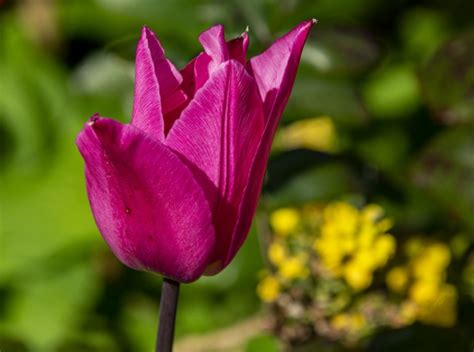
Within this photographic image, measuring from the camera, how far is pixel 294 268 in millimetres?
892

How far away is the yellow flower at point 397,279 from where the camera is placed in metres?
0.94

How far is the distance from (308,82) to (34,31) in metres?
1.20

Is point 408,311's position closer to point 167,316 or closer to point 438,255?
point 438,255

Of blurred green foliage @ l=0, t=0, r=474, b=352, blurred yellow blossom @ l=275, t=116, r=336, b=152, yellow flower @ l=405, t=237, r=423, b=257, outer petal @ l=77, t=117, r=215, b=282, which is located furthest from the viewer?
blurred yellow blossom @ l=275, t=116, r=336, b=152

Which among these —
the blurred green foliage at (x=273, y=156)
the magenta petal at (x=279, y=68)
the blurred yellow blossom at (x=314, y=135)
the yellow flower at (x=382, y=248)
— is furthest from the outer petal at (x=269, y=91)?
the blurred yellow blossom at (x=314, y=135)

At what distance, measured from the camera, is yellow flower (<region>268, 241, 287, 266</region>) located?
3.01ft

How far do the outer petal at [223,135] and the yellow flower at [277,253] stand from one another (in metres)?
0.36

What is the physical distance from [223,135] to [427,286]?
1.54 ft

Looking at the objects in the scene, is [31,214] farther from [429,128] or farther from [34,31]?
[429,128]

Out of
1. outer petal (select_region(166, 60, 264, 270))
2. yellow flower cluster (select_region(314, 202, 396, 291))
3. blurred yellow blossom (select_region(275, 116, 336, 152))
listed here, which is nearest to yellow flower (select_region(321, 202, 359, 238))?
yellow flower cluster (select_region(314, 202, 396, 291))

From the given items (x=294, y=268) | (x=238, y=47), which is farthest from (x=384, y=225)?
(x=238, y=47)

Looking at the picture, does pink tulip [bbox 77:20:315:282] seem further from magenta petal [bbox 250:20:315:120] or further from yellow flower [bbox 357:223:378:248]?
yellow flower [bbox 357:223:378:248]

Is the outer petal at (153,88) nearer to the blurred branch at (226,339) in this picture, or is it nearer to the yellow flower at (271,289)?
the yellow flower at (271,289)

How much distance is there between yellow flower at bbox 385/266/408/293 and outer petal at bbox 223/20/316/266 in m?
0.41
